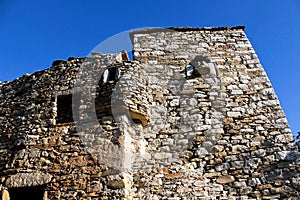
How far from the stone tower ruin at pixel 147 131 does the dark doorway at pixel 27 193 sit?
29 mm

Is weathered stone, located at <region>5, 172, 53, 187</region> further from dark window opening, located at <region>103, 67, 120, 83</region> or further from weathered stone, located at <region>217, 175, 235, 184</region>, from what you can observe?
weathered stone, located at <region>217, 175, 235, 184</region>

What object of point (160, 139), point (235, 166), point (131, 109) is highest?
point (131, 109)

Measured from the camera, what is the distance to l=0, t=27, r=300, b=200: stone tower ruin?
507 centimetres

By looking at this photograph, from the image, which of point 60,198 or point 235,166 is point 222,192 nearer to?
point 235,166

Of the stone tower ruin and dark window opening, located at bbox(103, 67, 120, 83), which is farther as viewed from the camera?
dark window opening, located at bbox(103, 67, 120, 83)

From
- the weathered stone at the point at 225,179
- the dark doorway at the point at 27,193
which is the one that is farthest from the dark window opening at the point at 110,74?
the weathered stone at the point at 225,179

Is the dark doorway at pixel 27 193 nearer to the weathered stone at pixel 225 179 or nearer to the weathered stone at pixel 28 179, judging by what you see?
the weathered stone at pixel 28 179

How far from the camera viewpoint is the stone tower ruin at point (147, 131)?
16.6 feet

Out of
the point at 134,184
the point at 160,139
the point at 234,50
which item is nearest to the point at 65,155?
the point at 134,184

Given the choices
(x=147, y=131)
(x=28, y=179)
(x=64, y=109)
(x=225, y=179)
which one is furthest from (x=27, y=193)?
(x=225, y=179)

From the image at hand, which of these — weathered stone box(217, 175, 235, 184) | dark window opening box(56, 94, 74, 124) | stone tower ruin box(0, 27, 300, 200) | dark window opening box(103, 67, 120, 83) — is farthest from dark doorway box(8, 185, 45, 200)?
weathered stone box(217, 175, 235, 184)

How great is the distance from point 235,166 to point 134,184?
189cm

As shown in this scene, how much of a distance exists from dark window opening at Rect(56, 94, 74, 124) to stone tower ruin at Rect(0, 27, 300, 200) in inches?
0.9

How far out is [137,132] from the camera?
5.66 meters
